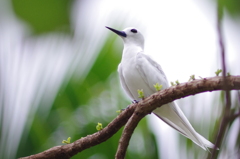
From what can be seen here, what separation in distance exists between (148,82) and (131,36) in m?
1.24

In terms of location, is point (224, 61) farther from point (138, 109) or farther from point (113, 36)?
point (113, 36)

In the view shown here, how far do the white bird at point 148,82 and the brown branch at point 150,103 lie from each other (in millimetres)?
905

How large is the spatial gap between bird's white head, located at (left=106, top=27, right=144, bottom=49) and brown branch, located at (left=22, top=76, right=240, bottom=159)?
6.89 feet

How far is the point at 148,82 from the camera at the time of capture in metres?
4.41

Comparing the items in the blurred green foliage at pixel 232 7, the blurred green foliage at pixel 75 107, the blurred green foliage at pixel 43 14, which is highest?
the blurred green foliage at pixel 232 7

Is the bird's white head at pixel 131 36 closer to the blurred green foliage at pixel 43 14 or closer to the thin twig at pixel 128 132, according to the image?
the blurred green foliage at pixel 43 14

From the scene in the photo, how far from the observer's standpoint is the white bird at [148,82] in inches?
160

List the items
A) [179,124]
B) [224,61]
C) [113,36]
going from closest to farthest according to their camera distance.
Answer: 1. [224,61]
2. [179,124]
3. [113,36]

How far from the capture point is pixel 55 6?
4.42m

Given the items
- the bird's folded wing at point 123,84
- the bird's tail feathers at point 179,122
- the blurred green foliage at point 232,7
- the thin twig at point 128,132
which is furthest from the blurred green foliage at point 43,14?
the blurred green foliage at point 232,7

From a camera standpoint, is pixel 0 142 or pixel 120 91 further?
pixel 120 91

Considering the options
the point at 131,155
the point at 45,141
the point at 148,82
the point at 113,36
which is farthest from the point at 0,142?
the point at 113,36

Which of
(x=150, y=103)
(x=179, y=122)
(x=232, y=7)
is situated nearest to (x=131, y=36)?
(x=179, y=122)

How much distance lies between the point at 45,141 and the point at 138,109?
1.72 m
